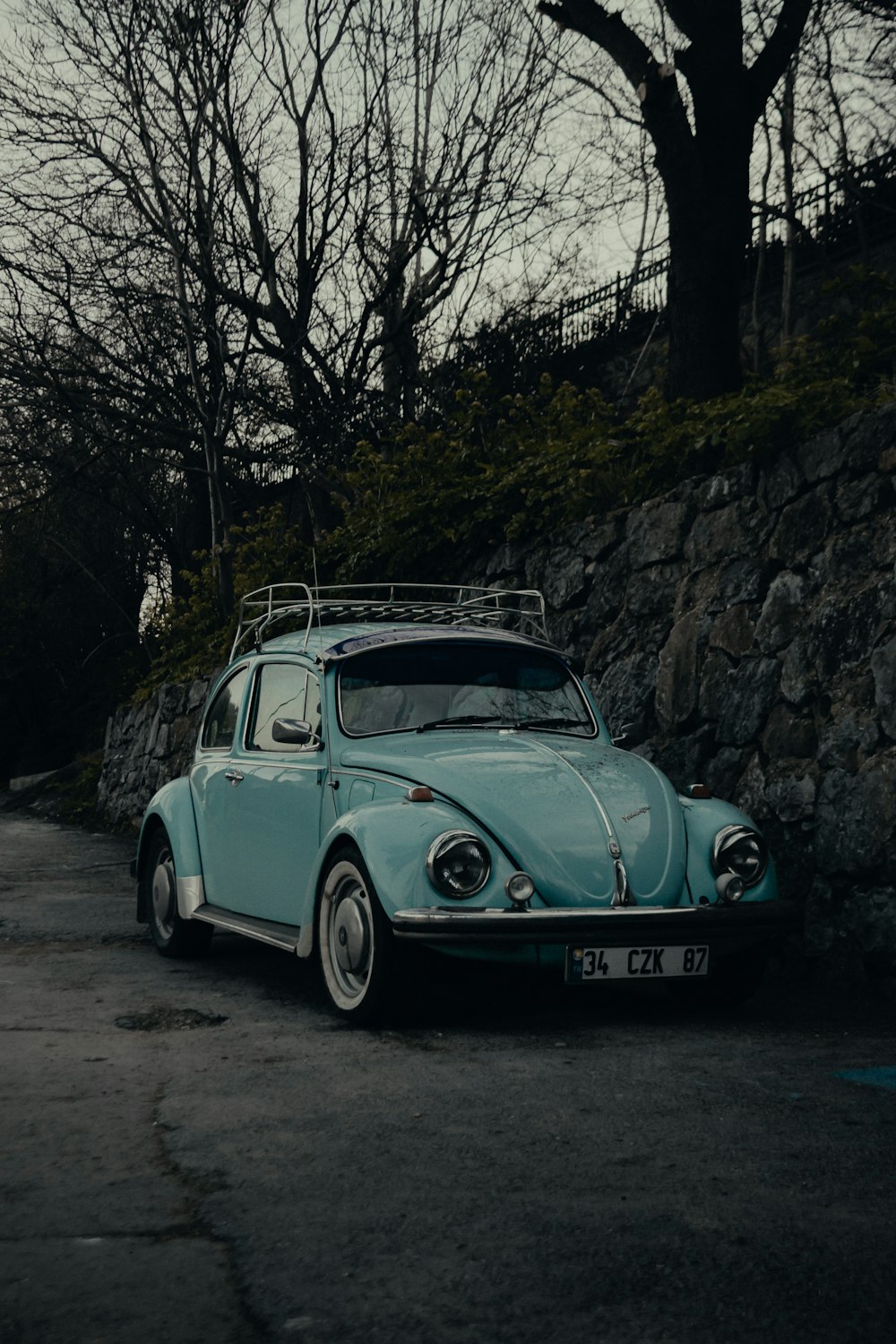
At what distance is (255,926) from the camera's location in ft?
23.0

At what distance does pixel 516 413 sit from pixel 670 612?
494 centimetres

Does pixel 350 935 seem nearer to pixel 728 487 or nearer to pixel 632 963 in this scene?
pixel 632 963

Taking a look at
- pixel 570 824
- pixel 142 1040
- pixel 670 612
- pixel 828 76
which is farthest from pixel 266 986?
pixel 828 76

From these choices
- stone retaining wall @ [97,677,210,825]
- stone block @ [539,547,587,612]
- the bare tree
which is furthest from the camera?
stone retaining wall @ [97,677,210,825]

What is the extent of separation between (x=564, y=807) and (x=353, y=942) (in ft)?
3.48

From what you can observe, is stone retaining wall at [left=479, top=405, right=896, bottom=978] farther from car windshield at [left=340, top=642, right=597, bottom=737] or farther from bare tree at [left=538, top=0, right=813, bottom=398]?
bare tree at [left=538, top=0, right=813, bottom=398]

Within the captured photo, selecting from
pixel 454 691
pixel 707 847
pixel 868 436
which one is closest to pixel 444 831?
pixel 707 847

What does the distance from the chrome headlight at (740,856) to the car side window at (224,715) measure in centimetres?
307

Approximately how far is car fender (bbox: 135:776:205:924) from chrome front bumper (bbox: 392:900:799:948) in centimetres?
257

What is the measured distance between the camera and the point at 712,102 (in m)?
12.3

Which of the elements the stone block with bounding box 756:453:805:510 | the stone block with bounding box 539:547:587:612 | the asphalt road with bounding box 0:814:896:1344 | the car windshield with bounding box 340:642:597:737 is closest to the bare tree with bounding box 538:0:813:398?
the stone block with bounding box 539:547:587:612

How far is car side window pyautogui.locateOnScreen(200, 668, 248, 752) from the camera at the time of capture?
8164 millimetres

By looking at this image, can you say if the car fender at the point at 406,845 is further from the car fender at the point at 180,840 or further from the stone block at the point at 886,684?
the stone block at the point at 886,684

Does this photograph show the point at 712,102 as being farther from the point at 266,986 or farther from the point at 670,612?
the point at 266,986
